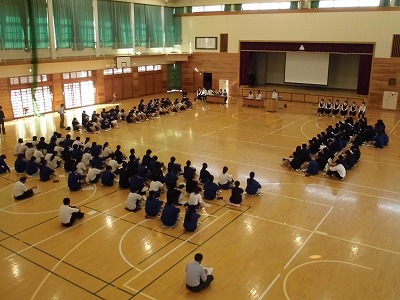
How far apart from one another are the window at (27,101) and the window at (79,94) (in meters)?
1.44

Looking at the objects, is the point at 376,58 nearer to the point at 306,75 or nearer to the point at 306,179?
the point at 306,75

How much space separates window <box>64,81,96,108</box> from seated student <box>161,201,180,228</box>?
62.6 feet

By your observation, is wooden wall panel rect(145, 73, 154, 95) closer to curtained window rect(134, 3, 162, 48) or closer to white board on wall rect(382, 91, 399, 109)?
curtained window rect(134, 3, 162, 48)

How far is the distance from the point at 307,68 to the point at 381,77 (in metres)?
5.94

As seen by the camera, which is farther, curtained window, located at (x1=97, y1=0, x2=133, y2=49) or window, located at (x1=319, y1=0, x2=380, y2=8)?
curtained window, located at (x1=97, y1=0, x2=133, y2=49)

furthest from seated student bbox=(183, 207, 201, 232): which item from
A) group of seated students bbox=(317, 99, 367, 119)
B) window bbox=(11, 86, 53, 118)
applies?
group of seated students bbox=(317, 99, 367, 119)

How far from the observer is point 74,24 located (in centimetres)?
2552

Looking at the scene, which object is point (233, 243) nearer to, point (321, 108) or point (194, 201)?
point (194, 201)

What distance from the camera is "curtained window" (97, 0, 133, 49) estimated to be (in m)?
27.6

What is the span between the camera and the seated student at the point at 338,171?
13.8 meters

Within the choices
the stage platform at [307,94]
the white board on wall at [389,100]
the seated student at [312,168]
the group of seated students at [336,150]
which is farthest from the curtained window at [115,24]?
the seated student at [312,168]

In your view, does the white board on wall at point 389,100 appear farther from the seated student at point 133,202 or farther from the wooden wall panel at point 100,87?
the seated student at point 133,202

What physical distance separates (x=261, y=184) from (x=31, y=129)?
1378 centimetres

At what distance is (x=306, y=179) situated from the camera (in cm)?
1402
